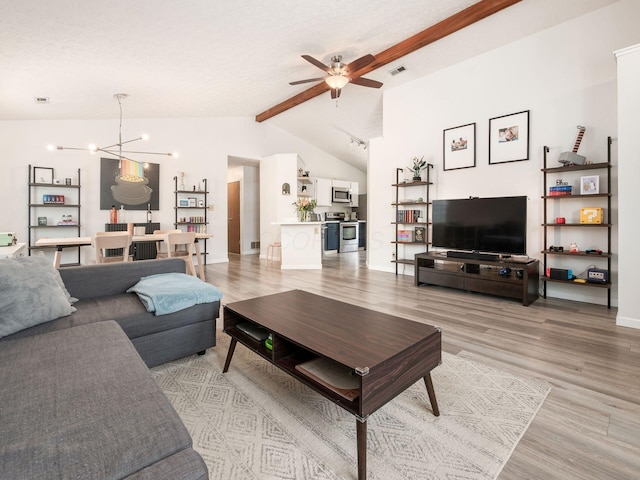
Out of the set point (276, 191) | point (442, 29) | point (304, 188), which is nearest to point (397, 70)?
point (442, 29)

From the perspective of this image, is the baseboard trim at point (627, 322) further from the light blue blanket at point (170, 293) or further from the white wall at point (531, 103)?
the light blue blanket at point (170, 293)

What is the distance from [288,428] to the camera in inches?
58.1

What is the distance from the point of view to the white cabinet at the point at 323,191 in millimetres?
8656

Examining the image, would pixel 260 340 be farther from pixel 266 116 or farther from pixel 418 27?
pixel 266 116

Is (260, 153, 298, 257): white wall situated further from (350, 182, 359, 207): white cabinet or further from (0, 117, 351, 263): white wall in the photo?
(350, 182, 359, 207): white cabinet

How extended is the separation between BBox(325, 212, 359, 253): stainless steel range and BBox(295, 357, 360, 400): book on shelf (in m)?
7.34

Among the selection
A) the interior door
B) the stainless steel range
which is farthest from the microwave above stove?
the interior door

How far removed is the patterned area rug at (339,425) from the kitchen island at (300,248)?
406cm

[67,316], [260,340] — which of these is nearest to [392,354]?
[260,340]

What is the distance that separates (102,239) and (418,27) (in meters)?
4.85

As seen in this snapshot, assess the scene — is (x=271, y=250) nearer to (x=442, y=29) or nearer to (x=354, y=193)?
(x=354, y=193)

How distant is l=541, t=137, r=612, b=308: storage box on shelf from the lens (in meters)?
3.38

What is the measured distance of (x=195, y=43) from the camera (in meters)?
Result: 3.73

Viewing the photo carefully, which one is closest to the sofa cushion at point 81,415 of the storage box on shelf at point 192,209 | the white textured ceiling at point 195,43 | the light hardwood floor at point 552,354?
the light hardwood floor at point 552,354
